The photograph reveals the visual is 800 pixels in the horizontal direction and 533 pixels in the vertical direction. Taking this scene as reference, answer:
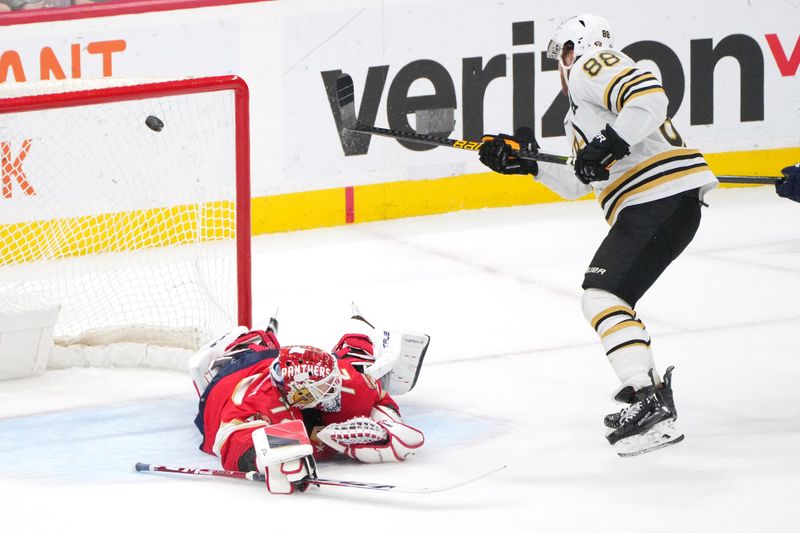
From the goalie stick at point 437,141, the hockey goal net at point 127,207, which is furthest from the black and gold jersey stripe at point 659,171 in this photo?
the hockey goal net at point 127,207

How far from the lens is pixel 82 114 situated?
6129 millimetres

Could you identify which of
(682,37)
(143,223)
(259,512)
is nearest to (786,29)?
(682,37)

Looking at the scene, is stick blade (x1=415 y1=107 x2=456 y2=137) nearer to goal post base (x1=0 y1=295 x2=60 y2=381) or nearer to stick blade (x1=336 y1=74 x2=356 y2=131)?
stick blade (x1=336 y1=74 x2=356 y2=131)

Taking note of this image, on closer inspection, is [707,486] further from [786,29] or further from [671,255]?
[786,29]

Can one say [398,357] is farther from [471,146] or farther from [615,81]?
[615,81]

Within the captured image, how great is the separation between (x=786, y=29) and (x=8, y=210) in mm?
4078

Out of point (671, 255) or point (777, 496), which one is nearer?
point (777, 496)

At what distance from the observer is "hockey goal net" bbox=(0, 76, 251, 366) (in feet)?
15.3

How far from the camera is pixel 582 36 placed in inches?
152

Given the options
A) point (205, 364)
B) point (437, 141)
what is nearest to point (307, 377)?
point (205, 364)

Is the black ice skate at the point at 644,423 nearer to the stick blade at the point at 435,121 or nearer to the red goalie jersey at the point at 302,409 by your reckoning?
the red goalie jersey at the point at 302,409

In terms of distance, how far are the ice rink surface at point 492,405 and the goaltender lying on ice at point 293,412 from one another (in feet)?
0.23

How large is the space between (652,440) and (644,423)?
8 cm

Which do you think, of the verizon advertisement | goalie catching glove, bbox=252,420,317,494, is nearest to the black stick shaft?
goalie catching glove, bbox=252,420,317,494
